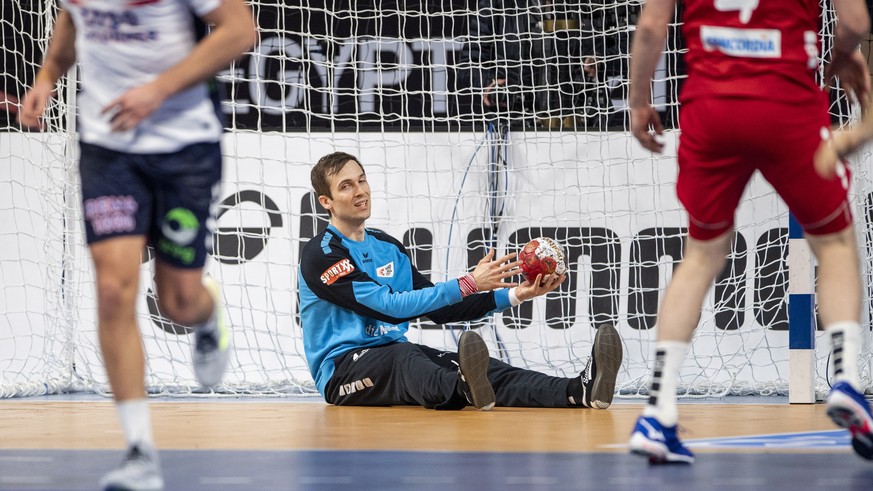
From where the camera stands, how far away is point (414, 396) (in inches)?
189

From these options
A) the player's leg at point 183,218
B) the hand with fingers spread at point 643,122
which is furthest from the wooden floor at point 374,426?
the hand with fingers spread at point 643,122

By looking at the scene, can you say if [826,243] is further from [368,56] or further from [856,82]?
[368,56]

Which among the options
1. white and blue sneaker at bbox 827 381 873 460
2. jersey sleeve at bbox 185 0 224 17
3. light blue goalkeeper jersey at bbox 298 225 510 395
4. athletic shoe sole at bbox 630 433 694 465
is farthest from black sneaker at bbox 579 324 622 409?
jersey sleeve at bbox 185 0 224 17

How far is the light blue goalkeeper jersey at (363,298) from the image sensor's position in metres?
4.80

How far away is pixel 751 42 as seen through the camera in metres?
2.80

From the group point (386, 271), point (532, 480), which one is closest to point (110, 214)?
point (532, 480)

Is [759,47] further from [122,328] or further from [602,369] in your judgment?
[602,369]

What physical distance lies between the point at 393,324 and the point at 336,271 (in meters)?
0.38

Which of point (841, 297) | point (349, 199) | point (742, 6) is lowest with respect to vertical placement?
point (841, 297)

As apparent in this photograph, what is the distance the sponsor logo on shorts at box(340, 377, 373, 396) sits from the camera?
491cm

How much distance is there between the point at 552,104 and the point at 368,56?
45.2 inches

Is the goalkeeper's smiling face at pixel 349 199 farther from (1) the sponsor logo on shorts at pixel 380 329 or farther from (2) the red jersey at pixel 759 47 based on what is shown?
(2) the red jersey at pixel 759 47

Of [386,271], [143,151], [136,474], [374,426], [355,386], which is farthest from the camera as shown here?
[386,271]

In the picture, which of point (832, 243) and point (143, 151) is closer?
point (143, 151)
